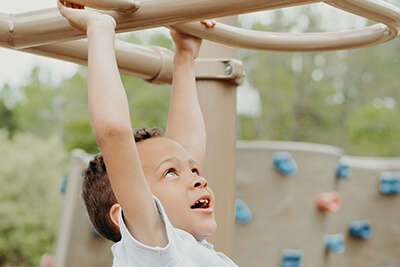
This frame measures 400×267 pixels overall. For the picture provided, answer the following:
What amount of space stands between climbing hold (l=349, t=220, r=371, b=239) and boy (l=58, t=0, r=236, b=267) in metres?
3.74

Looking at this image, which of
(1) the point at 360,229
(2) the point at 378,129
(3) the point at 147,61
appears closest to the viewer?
(3) the point at 147,61

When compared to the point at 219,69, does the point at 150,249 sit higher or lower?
lower

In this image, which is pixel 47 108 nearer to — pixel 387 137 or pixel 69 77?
pixel 69 77

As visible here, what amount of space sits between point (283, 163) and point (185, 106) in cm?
293

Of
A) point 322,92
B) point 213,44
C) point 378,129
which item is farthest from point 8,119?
point 213,44

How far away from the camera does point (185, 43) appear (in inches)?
36.2

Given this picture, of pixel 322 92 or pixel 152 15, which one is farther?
pixel 322 92

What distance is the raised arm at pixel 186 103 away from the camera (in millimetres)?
923

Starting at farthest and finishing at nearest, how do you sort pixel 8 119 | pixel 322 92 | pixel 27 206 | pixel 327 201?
pixel 8 119 < pixel 322 92 < pixel 27 206 < pixel 327 201

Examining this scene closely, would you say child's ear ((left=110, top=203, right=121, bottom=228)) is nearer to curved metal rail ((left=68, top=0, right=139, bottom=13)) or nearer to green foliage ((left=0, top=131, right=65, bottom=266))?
curved metal rail ((left=68, top=0, right=139, bottom=13))

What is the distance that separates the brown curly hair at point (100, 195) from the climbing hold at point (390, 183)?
3.83 m

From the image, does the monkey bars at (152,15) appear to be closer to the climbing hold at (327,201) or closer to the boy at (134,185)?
the boy at (134,185)

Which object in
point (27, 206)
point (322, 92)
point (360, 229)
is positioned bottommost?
point (27, 206)

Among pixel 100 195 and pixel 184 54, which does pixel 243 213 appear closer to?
pixel 184 54
